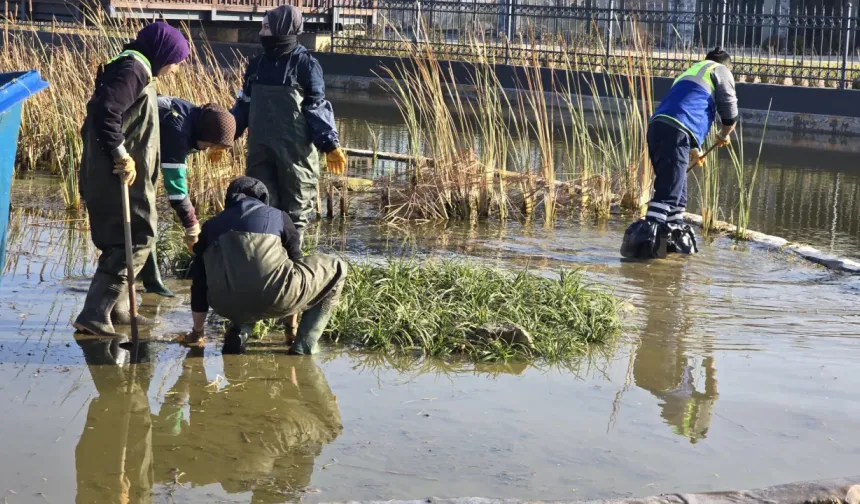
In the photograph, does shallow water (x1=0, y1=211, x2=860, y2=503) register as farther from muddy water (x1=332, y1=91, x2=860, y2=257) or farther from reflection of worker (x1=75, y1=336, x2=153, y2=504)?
muddy water (x1=332, y1=91, x2=860, y2=257)

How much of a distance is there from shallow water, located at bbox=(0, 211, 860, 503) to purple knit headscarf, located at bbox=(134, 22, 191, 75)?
131 cm

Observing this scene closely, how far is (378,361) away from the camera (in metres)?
5.25

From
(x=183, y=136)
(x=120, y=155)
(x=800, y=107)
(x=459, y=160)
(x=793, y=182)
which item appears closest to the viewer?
(x=120, y=155)

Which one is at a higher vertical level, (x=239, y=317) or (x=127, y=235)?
(x=127, y=235)

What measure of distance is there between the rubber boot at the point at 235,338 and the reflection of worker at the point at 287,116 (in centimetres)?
123

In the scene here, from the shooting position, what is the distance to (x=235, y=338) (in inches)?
205

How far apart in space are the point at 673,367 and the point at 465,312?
40.9 inches

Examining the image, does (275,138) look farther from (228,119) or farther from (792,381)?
(792,381)

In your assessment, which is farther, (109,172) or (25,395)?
(109,172)

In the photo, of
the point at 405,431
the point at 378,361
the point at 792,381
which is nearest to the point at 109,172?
the point at 378,361

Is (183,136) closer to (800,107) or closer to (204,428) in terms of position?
(204,428)

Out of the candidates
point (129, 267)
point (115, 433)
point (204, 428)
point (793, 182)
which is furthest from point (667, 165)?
point (793, 182)

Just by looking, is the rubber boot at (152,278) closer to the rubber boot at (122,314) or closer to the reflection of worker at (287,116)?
the rubber boot at (122,314)

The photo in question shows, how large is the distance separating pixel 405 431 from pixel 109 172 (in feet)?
6.52
